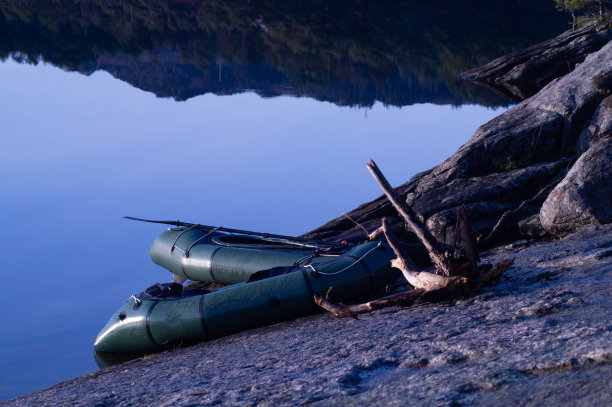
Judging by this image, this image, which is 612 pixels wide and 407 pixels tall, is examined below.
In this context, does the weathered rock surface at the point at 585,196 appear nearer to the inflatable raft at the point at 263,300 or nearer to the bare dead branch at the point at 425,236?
the inflatable raft at the point at 263,300

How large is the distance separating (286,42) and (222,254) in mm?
36838

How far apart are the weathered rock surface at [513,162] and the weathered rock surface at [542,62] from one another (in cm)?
287

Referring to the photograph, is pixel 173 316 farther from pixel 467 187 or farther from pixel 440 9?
pixel 440 9

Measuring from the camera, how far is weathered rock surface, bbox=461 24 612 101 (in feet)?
52.2

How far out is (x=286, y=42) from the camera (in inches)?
1822

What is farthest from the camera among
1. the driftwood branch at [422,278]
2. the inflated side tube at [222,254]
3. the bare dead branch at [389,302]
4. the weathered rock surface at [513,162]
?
the weathered rock surface at [513,162]

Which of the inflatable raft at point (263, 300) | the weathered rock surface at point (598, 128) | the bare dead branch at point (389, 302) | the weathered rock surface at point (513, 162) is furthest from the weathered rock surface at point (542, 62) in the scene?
the bare dead branch at point (389, 302)

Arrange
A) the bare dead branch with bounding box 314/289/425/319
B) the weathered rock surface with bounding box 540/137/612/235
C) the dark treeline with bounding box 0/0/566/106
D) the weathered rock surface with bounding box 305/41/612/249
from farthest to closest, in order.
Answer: the dark treeline with bounding box 0/0/566/106 → the weathered rock surface with bounding box 305/41/612/249 → the weathered rock surface with bounding box 540/137/612/235 → the bare dead branch with bounding box 314/289/425/319

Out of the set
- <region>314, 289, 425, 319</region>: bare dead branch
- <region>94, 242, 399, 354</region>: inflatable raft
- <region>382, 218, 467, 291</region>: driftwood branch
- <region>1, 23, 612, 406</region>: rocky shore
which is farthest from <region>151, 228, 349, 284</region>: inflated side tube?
<region>314, 289, 425, 319</region>: bare dead branch

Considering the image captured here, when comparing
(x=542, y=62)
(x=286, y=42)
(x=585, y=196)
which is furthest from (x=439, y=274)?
(x=286, y=42)

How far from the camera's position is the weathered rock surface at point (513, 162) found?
11438 millimetres

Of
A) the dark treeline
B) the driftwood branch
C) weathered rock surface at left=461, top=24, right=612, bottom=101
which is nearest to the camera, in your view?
the driftwood branch

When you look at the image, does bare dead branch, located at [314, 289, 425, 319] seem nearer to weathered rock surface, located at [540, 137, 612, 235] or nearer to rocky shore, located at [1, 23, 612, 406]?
rocky shore, located at [1, 23, 612, 406]

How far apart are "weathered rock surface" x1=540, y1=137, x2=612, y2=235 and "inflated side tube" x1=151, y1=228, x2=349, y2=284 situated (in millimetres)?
3550
